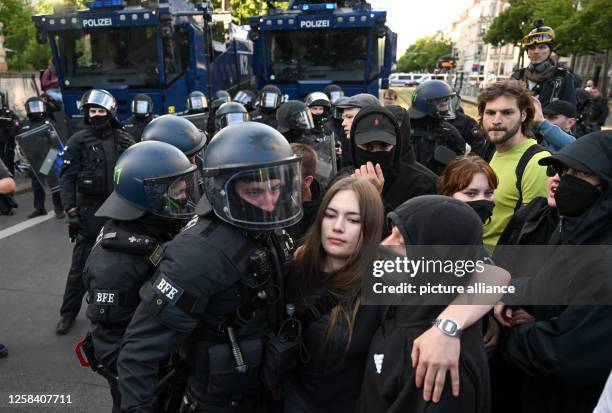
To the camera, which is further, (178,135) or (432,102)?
(432,102)

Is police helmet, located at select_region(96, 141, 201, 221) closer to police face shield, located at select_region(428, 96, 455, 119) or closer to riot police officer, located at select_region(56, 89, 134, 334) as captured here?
riot police officer, located at select_region(56, 89, 134, 334)

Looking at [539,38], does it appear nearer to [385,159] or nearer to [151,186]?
[385,159]

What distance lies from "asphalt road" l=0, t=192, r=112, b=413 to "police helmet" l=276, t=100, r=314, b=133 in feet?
8.65

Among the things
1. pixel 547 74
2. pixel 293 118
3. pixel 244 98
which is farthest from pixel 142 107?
pixel 547 74

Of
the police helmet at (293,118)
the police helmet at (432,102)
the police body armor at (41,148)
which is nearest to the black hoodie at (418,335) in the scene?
the police helmet at (432,102)

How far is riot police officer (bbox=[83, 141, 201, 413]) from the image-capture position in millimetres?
1950

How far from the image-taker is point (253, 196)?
1665 mm

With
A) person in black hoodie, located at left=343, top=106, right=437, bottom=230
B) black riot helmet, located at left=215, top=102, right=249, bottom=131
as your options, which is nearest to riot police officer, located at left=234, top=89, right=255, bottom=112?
black riot helmet, located at left=215, top=102, right=249, bottom=131

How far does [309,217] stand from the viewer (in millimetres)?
2729

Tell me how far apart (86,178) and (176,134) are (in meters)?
1.18

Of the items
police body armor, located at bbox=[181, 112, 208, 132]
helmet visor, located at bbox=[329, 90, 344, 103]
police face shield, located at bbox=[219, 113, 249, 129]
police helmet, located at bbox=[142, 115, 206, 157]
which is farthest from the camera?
helmet visor, located at bbox=[329, 90, 344, 103]

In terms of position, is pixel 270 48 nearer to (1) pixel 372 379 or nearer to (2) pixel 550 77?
(2) pixel 550 77

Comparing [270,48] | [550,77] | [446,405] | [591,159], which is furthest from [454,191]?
[270,48]

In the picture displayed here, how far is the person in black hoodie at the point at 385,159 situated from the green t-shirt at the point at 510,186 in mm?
366
